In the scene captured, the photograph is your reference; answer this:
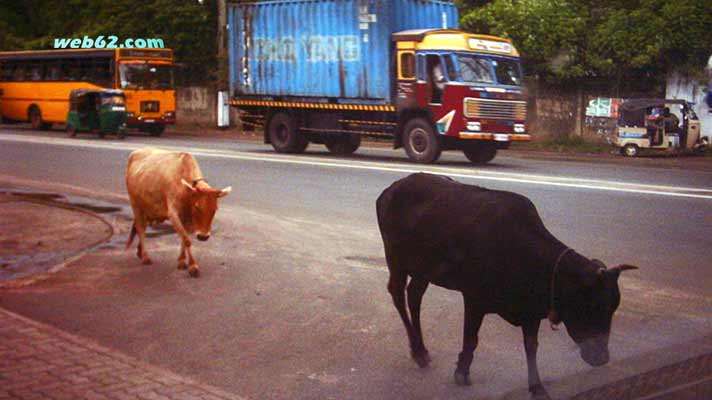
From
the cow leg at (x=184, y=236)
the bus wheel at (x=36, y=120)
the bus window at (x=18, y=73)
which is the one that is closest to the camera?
the cow leg at (x=184, y=236)

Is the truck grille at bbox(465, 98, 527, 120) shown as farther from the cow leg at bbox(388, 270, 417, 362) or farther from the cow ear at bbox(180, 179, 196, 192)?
the cow leg at bbox(388, 270, 417, 362)

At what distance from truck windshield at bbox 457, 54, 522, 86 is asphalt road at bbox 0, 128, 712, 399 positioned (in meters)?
6.04

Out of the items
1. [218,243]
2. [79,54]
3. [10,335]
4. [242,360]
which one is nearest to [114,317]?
[10,335]

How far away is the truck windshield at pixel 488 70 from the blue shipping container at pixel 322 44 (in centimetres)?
213

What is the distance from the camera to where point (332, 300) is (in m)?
8.35

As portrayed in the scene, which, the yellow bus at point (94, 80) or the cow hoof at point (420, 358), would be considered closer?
the cow hoof at point (420, 358)

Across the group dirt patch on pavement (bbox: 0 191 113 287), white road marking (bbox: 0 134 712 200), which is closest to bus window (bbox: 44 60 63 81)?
white road marking (bbox: 0 134 712 200)

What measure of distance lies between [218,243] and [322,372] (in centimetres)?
532

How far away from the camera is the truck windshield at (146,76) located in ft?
117

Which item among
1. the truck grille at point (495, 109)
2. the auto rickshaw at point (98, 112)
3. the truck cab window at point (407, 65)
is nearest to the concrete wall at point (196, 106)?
the auto rickshaw at point (98, 112)

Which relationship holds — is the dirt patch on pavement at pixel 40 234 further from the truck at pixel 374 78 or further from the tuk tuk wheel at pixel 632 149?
the tuk tuk wheel at pixel 632 149

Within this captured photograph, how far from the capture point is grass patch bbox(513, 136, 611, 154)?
2798 centimetres

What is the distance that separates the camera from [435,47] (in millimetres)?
21969

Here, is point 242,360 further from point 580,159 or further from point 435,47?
point 580,159
